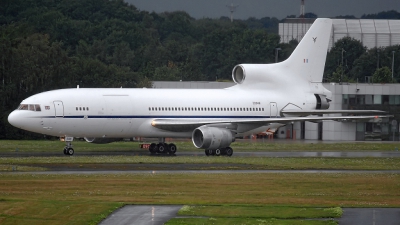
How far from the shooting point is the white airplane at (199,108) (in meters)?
49.5

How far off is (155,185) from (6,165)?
1115 centimetres

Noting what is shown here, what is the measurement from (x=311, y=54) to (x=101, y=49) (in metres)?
75.8

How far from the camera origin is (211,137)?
165 feet

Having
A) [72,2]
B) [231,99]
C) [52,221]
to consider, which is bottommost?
[52,221]

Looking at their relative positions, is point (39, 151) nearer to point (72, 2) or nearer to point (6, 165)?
point (6, 165)

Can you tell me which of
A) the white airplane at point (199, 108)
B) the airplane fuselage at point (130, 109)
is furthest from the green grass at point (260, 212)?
the airplane fuselage at point (130, 109)

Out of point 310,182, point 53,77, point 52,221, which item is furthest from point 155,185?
point 53,77

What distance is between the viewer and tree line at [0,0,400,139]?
7769 centimetres

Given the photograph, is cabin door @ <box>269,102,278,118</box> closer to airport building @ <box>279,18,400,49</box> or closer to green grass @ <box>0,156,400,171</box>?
green grass @ <box>0,156,400,171</box>

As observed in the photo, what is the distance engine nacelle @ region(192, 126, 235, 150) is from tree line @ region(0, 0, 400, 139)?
79.6 feet

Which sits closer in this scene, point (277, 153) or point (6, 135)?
point (277, 153)

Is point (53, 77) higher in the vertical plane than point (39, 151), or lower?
higher

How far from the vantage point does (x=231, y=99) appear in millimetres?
56188

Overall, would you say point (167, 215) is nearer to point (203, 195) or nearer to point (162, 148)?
point (203, 195)
